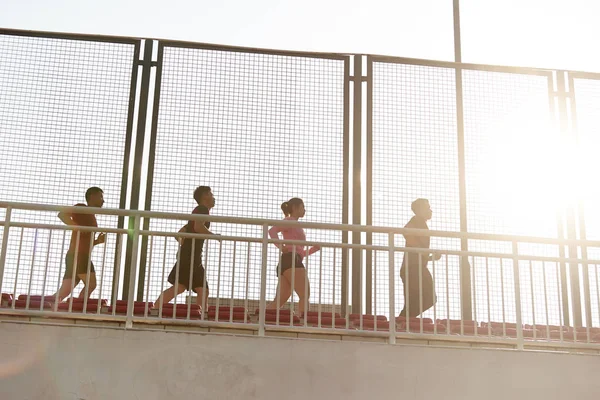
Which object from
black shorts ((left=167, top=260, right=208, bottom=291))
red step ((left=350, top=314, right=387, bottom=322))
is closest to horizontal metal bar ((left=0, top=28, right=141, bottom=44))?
black shorts ((left=167, top=260, right=208, bottom=291))

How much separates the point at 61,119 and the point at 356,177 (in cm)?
314

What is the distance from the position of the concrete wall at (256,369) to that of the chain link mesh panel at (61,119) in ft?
6.34

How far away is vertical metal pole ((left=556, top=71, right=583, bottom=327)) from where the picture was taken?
9500mm

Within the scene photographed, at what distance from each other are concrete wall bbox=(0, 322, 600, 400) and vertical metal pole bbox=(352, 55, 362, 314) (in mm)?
2010

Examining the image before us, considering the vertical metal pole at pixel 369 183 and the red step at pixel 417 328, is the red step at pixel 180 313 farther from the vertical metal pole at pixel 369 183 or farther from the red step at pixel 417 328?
the vertical metal pole at pixel 369 183

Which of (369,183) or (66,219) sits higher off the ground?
(369,183)

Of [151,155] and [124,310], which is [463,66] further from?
[124,310]

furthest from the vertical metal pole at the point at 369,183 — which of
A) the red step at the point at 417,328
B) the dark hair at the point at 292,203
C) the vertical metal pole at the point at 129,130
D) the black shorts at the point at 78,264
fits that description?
the black shorts at the point at 78,264

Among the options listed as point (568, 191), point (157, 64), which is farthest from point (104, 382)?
point (568, 191)

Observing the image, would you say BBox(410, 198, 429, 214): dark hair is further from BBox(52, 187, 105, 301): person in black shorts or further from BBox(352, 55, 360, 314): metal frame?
BBox(52, 187, 105, 301): person in black shorts

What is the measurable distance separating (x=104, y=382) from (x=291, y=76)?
437 cm

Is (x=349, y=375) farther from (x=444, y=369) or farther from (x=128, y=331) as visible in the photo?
(x=128, y=331)

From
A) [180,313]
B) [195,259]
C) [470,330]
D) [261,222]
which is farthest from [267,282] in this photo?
[470,330]

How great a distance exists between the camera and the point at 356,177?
956 centimetres
